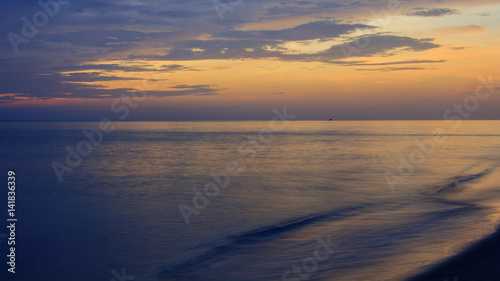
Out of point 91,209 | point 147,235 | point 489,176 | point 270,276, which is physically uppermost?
point 489,176

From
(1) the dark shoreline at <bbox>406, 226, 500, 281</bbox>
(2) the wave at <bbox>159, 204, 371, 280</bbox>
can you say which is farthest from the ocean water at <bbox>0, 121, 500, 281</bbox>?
(1) the dark shoreline at <bbox>406, 226, 500, 281</bbox>

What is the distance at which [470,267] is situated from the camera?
8.90 meters

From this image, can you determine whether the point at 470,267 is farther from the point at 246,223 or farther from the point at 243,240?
the point at 246,223

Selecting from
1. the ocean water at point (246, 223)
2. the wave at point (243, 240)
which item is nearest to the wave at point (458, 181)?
the ocean water at point (246, 223)

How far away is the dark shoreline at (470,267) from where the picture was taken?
831 centimetres

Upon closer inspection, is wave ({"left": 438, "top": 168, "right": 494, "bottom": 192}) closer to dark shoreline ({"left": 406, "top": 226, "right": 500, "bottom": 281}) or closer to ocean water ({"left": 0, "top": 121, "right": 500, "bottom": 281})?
ocean water ({"left": 0, "top": 121, "right": 500, "bottom": 281})

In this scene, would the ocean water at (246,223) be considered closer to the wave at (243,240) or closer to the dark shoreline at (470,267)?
the wave at (243,240)

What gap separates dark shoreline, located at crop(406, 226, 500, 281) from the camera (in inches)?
327

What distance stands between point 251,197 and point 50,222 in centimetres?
850

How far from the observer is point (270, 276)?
923 cm

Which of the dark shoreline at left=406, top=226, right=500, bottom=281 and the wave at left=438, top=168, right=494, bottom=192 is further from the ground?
the wave at left=438, top=168, right=494, bottom=192

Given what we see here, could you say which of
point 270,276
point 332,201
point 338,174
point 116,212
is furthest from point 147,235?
point 338,174

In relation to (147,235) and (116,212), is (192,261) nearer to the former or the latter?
(147,235)

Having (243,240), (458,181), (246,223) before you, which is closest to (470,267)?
A: (243,240)
